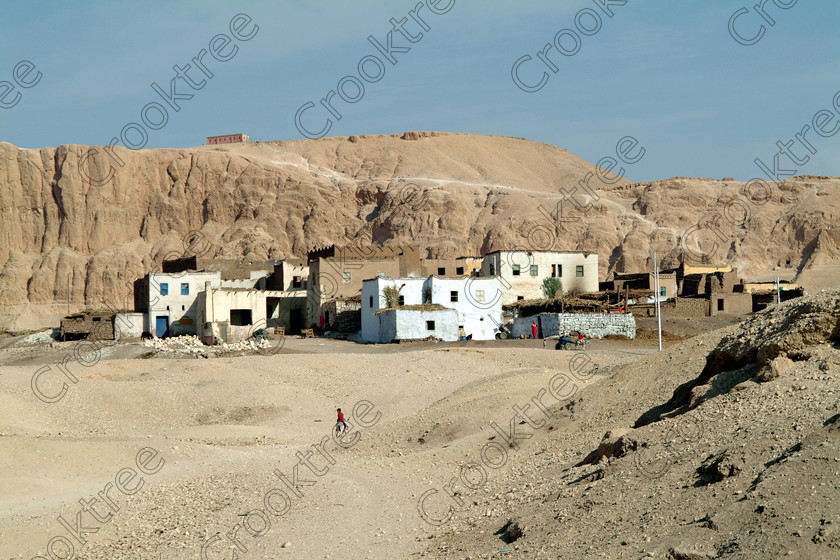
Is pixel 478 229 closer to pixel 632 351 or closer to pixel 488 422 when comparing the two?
pixel 632 351

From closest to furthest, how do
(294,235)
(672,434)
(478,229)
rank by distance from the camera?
(672,434)
(478,229)
(294,235)

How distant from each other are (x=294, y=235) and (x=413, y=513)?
84.5 metres

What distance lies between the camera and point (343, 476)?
15.7 metres

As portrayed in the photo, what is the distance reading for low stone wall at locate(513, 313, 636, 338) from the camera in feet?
120

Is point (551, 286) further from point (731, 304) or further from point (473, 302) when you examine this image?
point (731, 304)

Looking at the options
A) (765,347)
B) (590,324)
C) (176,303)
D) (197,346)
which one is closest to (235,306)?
(176,303)

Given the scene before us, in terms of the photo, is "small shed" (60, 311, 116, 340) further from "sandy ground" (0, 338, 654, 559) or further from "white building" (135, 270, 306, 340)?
"sandy ground" (0, 338, 654, 559)

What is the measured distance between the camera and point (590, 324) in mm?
36625

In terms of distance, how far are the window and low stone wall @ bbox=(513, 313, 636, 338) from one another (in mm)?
15175

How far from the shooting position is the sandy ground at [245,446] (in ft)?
39.8

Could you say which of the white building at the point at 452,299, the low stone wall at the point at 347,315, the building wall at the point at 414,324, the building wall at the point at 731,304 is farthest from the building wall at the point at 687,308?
the low stone wall at the point at 347,315

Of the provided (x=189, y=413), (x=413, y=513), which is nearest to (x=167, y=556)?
(x=413, y=513)

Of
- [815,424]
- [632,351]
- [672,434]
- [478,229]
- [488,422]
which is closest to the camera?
[815,424]

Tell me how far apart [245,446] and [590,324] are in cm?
2074
